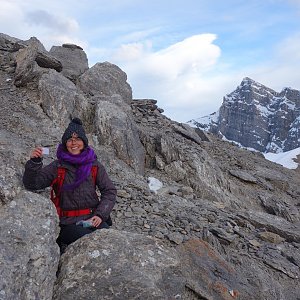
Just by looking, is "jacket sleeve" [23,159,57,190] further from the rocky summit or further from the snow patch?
the snow patch

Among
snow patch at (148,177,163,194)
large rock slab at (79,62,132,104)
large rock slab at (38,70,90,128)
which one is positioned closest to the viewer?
snow patch at (148,177,163,194)

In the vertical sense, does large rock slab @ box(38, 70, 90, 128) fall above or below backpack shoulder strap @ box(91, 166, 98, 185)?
above

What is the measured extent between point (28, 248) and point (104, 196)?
79.1 inches

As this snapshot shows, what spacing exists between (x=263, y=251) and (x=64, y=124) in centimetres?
1036

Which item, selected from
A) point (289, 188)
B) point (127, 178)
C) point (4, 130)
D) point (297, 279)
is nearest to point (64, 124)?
point (4, 130)

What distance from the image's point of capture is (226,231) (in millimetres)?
11945

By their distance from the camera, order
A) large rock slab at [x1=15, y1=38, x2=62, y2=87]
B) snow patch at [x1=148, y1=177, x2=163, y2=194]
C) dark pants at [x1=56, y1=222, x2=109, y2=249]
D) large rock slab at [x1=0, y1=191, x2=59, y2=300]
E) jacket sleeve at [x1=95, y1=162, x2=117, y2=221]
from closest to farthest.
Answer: large rock slab at [x1=0, y1=191, x2=59, y2=300] → dark pants at [x1=56, y1=222, x2=109, y2=249] → jacket sleeve at [x1=95, y1=162, x2=117, y2=221] → snow patch at [x1=148, y1=177, x2=163, y2=194] → large rock slab at [x1=15, y1=38, x2=62, y2=87]

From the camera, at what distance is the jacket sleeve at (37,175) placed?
21.6 feet

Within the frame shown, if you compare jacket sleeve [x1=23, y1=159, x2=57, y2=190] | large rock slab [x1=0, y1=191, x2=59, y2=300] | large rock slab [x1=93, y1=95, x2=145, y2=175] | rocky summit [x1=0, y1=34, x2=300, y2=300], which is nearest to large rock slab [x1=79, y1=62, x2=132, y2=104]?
rocky summit [x1=0, y1=34, x2=300, y2=300]

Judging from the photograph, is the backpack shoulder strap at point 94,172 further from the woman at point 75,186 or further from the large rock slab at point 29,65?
the large rock slab at point 29,65

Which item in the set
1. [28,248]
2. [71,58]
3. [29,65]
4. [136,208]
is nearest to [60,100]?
[29,65]

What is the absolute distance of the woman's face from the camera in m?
7.09

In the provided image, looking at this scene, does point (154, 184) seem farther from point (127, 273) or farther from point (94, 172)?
point (127, 273)

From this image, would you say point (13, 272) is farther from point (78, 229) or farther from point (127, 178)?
point (127, 178)
